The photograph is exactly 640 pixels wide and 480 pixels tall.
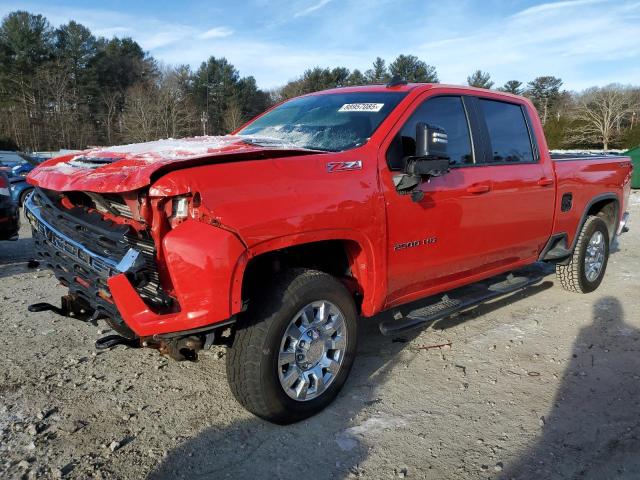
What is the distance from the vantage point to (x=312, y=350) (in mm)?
3061

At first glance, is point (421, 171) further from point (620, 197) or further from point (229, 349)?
point (620, 197)

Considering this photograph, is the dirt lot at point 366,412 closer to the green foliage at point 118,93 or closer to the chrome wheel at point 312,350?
the chrome wheel at point 312,350

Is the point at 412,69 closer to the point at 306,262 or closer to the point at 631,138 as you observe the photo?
the point at 631,138

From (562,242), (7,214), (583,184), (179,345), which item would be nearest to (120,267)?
(179,345)

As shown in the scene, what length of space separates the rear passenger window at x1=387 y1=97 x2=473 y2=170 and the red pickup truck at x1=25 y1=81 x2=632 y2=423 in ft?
0.05

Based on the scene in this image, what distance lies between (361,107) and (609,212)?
3964 millimetres

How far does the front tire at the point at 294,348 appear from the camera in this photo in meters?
2.78

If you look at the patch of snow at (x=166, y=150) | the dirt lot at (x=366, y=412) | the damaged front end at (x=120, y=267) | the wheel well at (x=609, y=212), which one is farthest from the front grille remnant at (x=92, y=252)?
the wheel well at (x=609, y=212)

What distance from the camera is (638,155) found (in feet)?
61.8

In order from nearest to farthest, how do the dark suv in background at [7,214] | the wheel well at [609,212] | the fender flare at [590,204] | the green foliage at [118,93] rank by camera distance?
the fender flare at [590,204], the wheel well at [609,212], the dark suv in background at [7,214], the green foliage at [118,93]

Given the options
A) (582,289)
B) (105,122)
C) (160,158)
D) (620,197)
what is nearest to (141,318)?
(160,158)

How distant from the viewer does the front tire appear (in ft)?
9.13

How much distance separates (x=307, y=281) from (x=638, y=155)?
20237 mm

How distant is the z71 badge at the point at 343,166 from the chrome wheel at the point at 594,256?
3.82 metres
